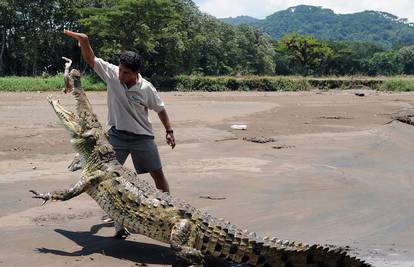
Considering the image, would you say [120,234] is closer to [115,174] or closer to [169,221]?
[115,174]

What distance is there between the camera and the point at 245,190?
894 centimetres

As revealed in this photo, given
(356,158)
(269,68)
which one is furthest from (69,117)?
(269,68)

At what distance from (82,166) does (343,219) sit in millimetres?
3542

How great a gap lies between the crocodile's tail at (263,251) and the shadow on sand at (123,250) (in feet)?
1.03

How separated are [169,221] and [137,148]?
141 centimetres

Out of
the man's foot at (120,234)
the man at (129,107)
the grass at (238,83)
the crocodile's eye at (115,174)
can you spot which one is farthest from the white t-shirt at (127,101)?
the grass at (238,83)

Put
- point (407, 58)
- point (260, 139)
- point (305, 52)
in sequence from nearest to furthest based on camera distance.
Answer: point (260, 139) → point (305, 52) → point (407, 58)

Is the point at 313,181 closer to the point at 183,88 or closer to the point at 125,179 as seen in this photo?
the point at 125,179

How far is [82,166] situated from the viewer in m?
5.97

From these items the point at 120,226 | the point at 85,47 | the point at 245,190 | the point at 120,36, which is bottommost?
the point at 245,190

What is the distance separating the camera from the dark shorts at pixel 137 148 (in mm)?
6301

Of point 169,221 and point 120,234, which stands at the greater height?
point 169,221

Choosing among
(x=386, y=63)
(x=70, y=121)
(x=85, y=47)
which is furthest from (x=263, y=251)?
(x=386, y=63)

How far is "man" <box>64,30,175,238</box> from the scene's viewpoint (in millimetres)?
6039
